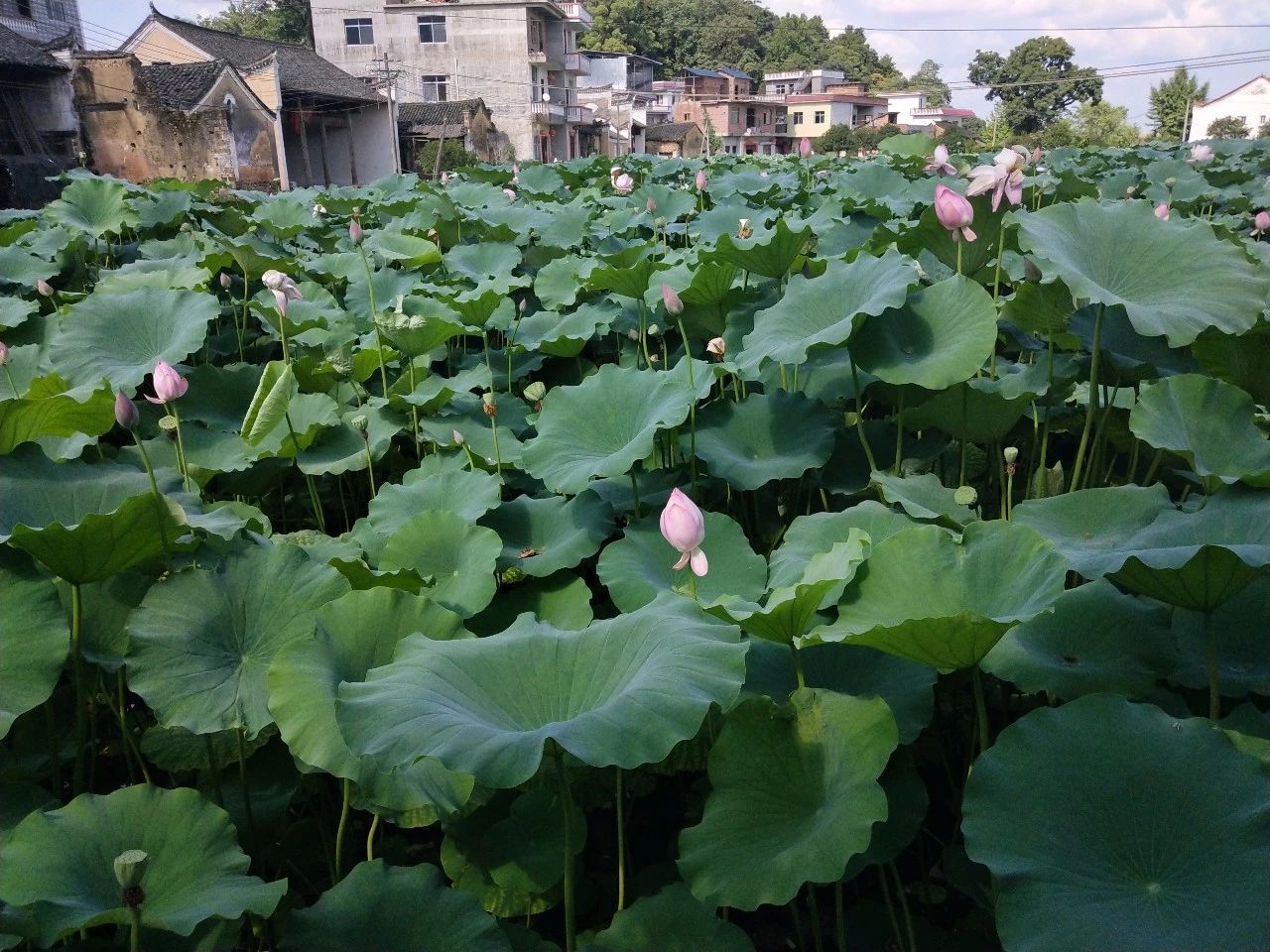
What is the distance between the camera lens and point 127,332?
211 cm

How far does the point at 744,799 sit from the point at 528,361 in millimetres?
1711

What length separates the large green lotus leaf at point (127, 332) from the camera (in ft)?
6.63

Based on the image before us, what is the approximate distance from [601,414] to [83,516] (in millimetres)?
845

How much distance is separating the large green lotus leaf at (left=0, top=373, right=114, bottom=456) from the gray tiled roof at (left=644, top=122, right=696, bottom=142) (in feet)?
124

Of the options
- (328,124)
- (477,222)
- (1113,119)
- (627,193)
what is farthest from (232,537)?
(1113,119)

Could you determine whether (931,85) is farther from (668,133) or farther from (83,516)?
(83,516)

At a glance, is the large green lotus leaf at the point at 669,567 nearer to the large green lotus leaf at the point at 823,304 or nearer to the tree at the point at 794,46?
the large green lotus leaf at the point at 823,304

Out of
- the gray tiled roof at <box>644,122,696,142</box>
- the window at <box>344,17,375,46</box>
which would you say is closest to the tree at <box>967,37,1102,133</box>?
the gray tiled roof at <box>644,122,696,142</box>

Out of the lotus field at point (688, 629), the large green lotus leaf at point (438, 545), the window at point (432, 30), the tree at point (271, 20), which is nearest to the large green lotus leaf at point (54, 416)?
the lotus field at point (688, 629)

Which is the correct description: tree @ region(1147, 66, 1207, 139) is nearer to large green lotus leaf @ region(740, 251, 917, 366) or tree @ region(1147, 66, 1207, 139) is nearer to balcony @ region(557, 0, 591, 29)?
balcony @ region(557, 0, 591, 29)

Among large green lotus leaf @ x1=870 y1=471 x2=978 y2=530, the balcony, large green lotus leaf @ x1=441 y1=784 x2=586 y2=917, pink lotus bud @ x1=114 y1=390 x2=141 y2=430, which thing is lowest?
large green lotus leaf @ x1=441 y1=784 x2=586 y2=917

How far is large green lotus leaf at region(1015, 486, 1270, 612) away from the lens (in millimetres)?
943

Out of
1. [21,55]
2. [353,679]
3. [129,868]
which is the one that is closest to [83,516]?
[353,679]

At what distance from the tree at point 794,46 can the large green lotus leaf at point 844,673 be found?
80470 mm
